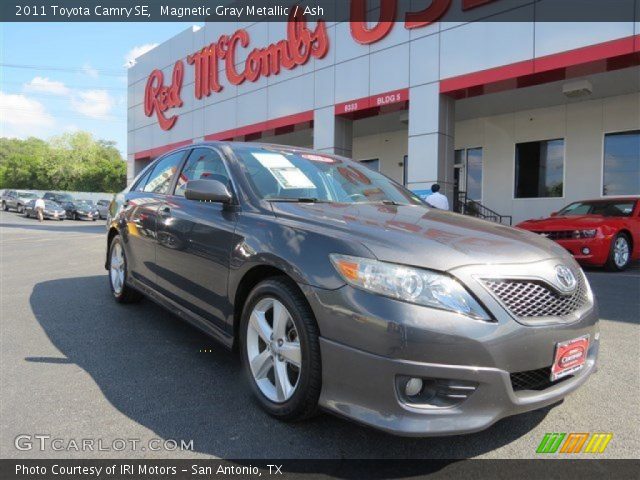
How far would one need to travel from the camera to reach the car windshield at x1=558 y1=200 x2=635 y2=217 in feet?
30.7

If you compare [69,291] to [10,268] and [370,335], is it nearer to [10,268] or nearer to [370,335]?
[10,268]

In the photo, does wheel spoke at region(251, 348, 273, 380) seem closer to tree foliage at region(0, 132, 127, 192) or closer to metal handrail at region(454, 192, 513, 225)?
metal handrail at region(454, 192, 513, 225)

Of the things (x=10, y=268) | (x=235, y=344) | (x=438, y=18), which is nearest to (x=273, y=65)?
(x=438, y=18)

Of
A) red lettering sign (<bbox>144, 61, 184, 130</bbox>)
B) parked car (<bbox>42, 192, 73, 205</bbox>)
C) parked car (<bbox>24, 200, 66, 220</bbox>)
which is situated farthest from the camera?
parked car (<bbox>42, 192, 73, 205</bbox>)

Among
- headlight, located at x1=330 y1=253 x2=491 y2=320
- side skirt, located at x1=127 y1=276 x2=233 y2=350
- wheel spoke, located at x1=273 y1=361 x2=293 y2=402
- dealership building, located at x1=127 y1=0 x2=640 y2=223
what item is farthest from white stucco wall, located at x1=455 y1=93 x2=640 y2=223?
wheel spoke, located at x1=273 y1=361 x2=293 y2=402

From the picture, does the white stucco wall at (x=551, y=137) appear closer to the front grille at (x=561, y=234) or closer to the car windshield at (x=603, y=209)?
the car windshield at (x=603, y=209)

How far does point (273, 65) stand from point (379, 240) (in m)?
15.8

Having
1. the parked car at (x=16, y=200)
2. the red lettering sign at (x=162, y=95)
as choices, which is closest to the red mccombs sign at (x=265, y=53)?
the red lettering sign at (x=162, y=95)

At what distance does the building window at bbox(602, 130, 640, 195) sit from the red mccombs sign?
582 cm

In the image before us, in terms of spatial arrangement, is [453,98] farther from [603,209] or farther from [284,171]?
[284,171]

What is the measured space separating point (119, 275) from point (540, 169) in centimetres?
1369

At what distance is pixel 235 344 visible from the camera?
313 cm

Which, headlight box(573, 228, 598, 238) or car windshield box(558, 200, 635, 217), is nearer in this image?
headlight box(573, 228, 598, 238)

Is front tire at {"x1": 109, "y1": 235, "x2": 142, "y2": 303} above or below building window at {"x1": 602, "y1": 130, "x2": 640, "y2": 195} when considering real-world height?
below
